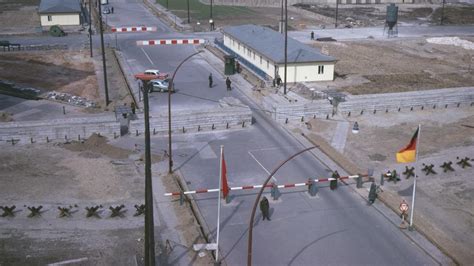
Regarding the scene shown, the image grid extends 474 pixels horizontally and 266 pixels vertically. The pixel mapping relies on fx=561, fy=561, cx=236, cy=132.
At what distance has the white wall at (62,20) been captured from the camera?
8325 centimetres

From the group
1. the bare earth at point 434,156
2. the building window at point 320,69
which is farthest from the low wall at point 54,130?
the building window at point 320,69

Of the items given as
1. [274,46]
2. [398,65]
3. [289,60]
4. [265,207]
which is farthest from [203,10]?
[265,207]

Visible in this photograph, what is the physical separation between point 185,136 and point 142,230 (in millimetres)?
13870

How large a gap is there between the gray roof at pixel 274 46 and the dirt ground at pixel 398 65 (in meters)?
2.74

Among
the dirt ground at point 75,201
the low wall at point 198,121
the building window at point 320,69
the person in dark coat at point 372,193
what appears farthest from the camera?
the building window at point 320,69

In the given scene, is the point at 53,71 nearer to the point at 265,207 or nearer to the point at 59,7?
the point at 59,7

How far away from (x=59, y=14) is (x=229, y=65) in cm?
4022

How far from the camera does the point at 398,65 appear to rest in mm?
61750

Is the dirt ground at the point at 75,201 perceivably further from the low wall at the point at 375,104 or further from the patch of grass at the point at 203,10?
the patch of grass at the point at 203,10

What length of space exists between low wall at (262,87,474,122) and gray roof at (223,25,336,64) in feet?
21.7

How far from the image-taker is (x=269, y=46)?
181ft

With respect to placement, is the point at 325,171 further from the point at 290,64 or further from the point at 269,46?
the point at 269,46

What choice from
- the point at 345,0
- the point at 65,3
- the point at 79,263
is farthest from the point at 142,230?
the point at 345,0

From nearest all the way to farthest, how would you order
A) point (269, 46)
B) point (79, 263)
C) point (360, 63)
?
point (79, 263)
point (269, 46)
point (360, 63)
